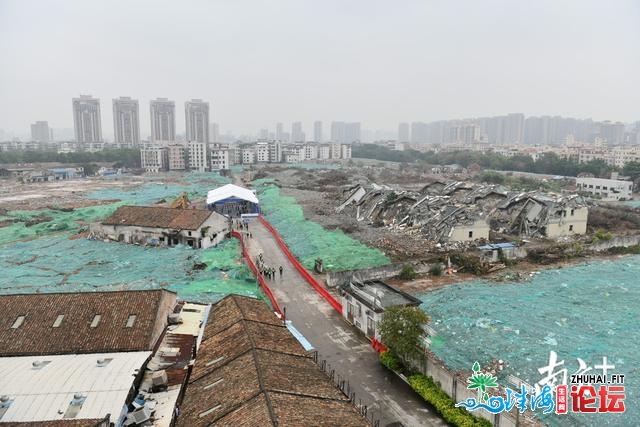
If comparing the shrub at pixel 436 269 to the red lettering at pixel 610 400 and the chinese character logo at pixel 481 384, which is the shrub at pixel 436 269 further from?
the chinese character logo at pixel 481 384

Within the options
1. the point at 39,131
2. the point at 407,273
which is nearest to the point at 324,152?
the point at 407,273

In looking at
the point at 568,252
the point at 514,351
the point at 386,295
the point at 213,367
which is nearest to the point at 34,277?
the point at 213,367

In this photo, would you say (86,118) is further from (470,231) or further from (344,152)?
(470,231)

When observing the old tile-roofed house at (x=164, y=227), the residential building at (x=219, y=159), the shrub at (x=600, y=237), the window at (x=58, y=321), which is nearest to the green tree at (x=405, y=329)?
the window at (x=58, y=321)

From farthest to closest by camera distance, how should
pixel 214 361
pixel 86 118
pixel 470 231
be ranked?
1. pixel 86 118
2. pixel 470 231
3. pixel 214 361

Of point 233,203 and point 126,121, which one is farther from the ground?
point 126,121
